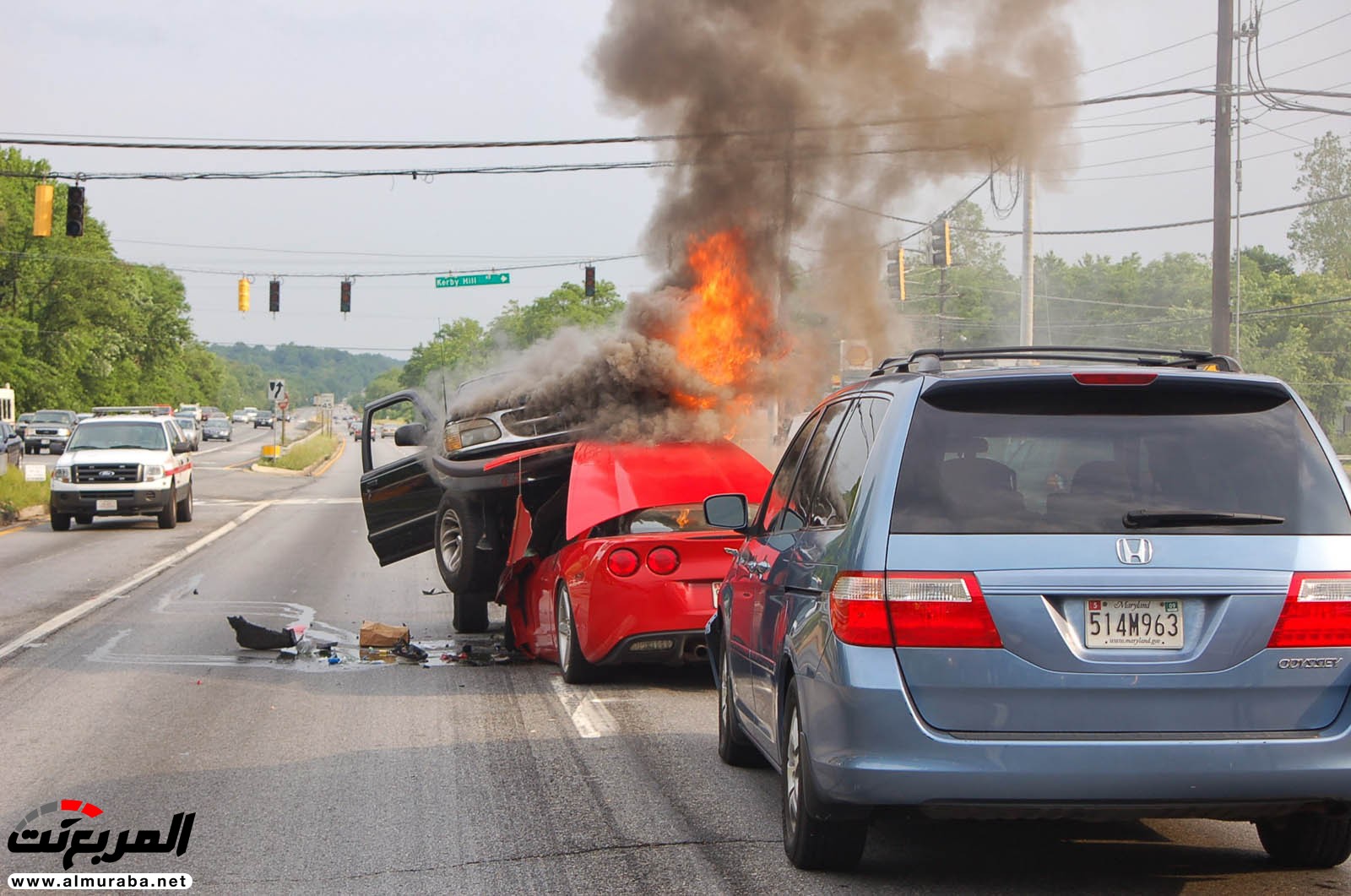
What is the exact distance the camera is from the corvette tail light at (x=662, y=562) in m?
8.64

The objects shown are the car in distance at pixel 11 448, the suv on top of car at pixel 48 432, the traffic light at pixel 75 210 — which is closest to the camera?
the traffic light at pixel 75 210

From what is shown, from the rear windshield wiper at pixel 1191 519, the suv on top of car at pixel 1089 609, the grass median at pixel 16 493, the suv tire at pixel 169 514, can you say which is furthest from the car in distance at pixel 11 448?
the rear windshield wiper at pixel 1191 519

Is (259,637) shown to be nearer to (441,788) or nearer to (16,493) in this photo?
(441,788)

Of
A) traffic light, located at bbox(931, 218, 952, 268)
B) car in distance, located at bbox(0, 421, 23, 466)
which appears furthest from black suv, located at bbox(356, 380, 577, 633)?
car in distance, located at bbox(0, 421, 23, 466)

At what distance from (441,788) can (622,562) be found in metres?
2.41

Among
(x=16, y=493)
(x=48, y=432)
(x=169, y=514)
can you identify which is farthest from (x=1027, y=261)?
(x=48, y=432)

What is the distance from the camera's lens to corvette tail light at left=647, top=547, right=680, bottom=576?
864cm

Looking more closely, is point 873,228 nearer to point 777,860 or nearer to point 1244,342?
point 777,860

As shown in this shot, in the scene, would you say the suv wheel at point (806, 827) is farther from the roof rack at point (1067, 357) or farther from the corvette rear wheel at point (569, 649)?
the corvette rear wheel at point (569, 649)

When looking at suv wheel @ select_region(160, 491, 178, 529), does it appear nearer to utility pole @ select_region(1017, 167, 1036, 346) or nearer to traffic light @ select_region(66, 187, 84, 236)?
traffic light @ select_region(66, 187, 84, 236)

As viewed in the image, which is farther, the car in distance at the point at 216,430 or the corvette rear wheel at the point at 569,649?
the car in distance at the point at 216,430

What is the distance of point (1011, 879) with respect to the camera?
5.05m

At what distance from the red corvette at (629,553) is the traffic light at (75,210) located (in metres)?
21.5

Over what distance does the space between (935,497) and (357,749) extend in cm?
395
